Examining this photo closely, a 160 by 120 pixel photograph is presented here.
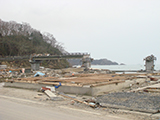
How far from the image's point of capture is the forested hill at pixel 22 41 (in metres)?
87.1

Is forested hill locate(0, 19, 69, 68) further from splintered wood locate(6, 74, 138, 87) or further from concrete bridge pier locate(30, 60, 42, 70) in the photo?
splintered wood locate(6, 74, 138, 87)

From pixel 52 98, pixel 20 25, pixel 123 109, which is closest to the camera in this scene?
pixel 123 109

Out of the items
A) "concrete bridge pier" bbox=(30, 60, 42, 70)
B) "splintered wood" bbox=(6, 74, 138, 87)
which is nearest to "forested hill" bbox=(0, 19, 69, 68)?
"concrete bridge pier" bbox=(30, 60, 42, 70)

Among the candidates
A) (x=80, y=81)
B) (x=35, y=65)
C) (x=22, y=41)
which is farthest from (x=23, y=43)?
(x=80, y=81)

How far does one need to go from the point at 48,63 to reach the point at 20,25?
34428 millimetres

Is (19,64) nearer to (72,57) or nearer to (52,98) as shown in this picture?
(72,57)

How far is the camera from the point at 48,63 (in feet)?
306

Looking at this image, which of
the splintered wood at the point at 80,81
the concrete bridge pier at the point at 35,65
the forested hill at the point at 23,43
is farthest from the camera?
the forested hill at the point at 23,43

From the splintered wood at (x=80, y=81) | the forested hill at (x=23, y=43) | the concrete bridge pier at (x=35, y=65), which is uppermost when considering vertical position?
the forested hill at (x=23, y=43)

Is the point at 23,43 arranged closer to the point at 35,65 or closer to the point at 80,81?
the point at 35,65

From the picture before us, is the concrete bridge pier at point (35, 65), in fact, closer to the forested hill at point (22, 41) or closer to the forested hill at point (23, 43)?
the forested hill at point (23, 43)

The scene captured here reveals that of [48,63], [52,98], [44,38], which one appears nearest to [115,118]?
[52,98]

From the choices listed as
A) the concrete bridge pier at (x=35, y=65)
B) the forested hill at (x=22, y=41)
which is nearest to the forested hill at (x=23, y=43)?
the forested hill at (x=22, y=41)

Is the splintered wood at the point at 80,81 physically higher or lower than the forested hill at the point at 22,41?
lower
